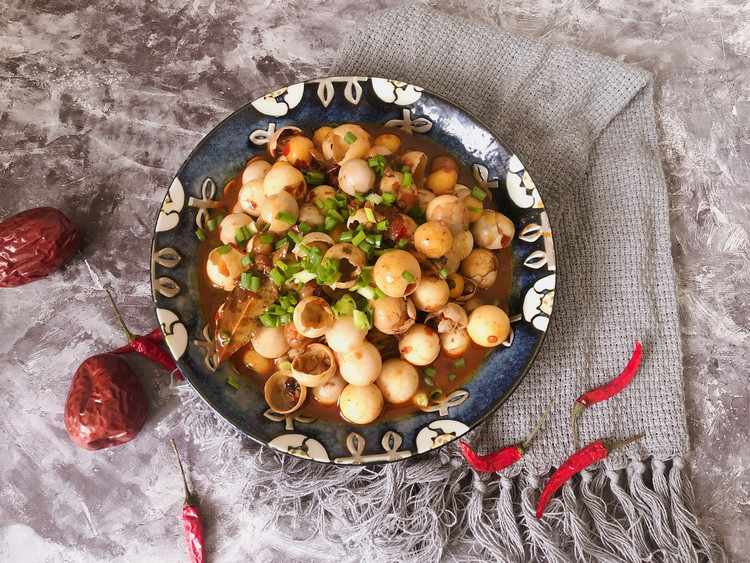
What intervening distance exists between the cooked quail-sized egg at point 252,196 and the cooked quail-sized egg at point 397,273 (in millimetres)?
509

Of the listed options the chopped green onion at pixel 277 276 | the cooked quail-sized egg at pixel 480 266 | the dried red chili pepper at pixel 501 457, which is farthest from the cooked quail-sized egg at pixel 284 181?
the dried red chili pepper at pixel 501 457

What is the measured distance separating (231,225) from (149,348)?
65cm

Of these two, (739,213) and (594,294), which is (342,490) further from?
(739,213)

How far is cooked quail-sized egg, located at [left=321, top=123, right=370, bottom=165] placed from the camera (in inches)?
80.7

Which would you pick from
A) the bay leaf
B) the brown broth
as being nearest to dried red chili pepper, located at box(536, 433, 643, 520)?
the brown broth

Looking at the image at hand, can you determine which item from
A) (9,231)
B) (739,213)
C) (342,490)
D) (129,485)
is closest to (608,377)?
(739,213)

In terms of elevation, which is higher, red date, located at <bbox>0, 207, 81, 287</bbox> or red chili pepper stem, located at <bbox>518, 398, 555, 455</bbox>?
red date, located at <bbox>0, 207, 81, 287</bbox>

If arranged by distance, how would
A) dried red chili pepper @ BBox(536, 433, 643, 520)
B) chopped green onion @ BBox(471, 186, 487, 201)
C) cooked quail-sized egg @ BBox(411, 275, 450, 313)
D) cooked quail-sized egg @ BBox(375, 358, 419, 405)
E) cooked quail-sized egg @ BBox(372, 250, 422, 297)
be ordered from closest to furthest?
cooked quail-sized egg @ BBox(372, 250, 422, 297) → cooked quail-sized egg @ BBox(411, 275, 450, 313) → cooked quail-sized egg @ BBox(375, 358, 419, 405) → chopped green onion @ BBox(471, 186, 487, 201) → dried red chili pepper @ BBox(536, 433, 643, 520)

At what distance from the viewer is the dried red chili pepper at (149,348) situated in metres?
2.30

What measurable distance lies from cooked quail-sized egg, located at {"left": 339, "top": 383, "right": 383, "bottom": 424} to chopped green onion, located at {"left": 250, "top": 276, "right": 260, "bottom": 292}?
46cm

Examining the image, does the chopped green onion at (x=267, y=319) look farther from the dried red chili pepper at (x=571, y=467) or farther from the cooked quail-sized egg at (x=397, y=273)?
the dried red chili pepper at (x=571, y=467)

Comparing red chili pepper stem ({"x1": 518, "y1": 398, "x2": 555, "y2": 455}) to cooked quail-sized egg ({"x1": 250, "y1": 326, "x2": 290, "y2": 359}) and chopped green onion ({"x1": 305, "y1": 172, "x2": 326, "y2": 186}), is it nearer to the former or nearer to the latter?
cooked quail-sized egg ({"x1": 250, "y1": 326, "x2": 290, "y2": 359})

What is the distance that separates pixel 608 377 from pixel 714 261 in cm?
70

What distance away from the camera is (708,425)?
7.79ft
